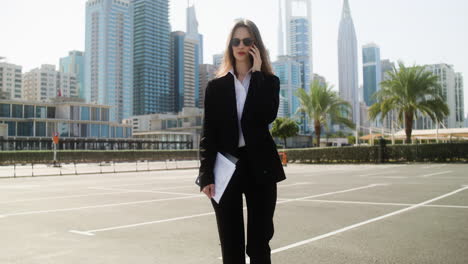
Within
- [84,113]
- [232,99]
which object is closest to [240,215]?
[232,99]

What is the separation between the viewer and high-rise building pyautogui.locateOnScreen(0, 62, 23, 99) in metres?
162

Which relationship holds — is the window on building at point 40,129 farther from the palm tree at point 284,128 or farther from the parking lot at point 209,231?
the parking lot at point 209,231

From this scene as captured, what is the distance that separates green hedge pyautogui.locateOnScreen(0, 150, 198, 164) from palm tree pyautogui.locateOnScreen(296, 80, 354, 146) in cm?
2374

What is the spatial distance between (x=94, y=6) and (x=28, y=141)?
4773 inches

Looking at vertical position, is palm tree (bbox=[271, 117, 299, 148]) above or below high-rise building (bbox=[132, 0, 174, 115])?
below

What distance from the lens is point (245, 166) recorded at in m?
2.61

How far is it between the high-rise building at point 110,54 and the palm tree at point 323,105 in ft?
513

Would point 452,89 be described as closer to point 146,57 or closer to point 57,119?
point 57,119

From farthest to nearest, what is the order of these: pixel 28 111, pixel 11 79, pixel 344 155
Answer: pixel 11 79
pixel 28 111
pixel 344 155

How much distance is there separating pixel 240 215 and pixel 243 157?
0.38 meters

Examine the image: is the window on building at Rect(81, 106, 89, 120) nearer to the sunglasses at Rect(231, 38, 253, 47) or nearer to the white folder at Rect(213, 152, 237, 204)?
the sunglasses at Rect(231, 38, 253, 47)

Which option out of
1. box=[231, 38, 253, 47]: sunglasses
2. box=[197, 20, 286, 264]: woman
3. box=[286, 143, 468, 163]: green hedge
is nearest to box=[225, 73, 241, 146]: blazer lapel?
box=[197, 20, 286, 264]: woman

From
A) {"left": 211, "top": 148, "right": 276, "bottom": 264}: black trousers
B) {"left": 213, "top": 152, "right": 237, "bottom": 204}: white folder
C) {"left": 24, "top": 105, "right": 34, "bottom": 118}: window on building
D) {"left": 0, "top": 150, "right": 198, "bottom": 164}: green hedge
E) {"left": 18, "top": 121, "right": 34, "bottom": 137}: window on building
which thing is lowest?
{"left": 0, "top": 150, "right": 198, "bottom": 164}: green hedge

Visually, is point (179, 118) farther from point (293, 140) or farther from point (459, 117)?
point (459, 117)
